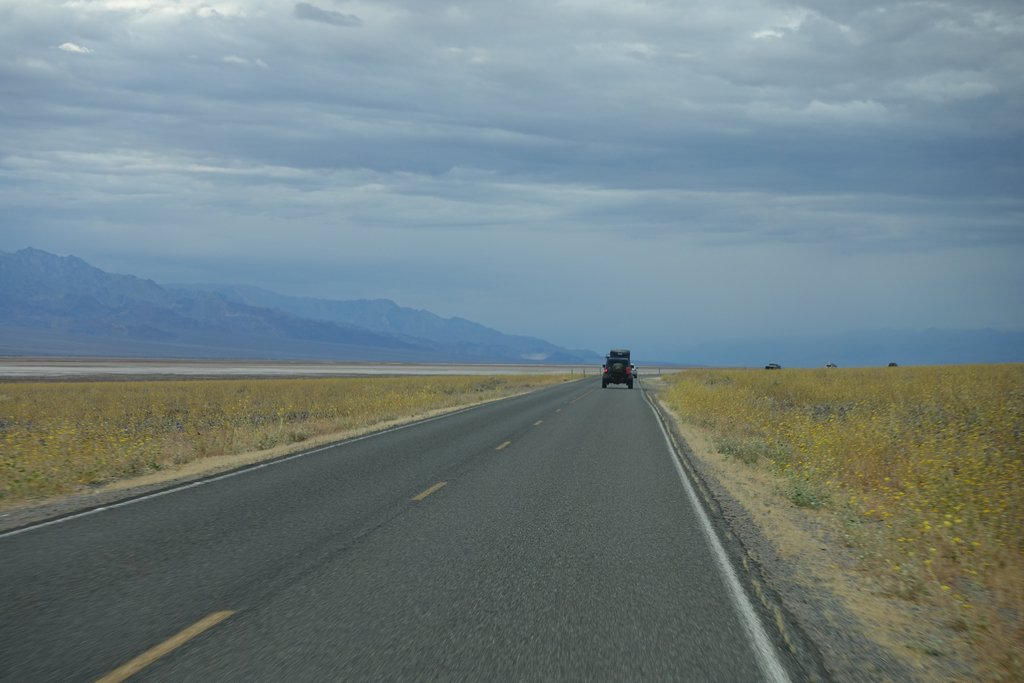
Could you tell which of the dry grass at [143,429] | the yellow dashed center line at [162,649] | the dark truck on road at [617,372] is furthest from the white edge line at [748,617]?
the dark truck on road at [617,372]

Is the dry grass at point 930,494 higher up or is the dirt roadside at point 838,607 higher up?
the dry grass at point 930,494

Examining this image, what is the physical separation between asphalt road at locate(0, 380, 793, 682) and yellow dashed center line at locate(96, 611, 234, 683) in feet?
0.18

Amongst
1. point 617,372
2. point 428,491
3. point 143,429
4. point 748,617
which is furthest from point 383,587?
point 617,372

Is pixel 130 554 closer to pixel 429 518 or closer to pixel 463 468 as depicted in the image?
pixel 429 518

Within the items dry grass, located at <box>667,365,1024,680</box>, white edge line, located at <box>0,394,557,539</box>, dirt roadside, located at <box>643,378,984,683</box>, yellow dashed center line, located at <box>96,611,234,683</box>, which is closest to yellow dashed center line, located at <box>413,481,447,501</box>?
white edge line, located at <box>0,394,557,539</box>

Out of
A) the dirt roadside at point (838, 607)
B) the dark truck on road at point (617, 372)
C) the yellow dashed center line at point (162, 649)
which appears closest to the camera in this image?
the yellow dashed center line at point (162, 649)

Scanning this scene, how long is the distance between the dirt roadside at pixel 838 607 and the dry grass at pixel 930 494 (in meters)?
0.21

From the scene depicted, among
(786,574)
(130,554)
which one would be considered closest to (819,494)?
(786,574)

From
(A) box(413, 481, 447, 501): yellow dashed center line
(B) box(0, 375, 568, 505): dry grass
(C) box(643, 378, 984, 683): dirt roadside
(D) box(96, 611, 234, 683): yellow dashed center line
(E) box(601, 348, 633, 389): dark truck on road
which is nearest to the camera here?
(D) box(96, 611, 234, 683): yellow dashed center line

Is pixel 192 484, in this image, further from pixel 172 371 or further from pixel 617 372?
pixel 172 371

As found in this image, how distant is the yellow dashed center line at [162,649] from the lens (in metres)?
4.09

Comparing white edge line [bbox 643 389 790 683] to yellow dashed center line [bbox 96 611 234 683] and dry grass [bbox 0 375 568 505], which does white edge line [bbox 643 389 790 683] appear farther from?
dry grass [bbox 0 375 568 505]

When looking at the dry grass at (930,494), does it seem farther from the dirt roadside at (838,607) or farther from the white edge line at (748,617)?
the white edge line at (748,617)

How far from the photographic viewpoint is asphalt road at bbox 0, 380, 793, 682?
435 cm
